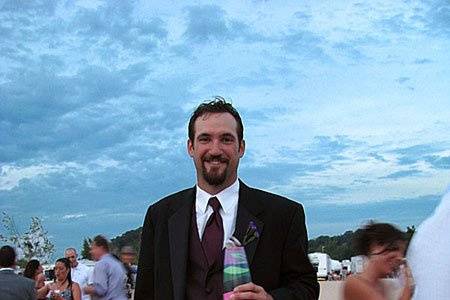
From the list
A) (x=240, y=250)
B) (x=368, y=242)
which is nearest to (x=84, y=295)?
(x=368, y=242)

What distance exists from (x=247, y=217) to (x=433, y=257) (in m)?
2.05

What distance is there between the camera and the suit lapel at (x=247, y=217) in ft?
11.3

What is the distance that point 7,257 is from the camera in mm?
8086

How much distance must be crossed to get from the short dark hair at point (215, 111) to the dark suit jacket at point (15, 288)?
173 inches

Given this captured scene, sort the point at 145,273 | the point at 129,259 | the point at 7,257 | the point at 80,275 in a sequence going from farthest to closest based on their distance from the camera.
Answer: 1. the point at 129,259
2. the point at 80,275
3. the point at 7,257
4. the point at 145,273

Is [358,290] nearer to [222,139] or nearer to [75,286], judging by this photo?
[222,139]

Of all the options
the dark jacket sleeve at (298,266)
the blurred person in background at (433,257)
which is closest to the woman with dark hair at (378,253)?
the dark jacket sleeve at (298,266)

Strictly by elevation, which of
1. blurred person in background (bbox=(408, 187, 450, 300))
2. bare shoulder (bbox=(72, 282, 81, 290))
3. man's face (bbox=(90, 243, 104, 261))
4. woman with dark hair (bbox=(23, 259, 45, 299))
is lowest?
blurred person in background (bbox=(408, 187, 450, 300))

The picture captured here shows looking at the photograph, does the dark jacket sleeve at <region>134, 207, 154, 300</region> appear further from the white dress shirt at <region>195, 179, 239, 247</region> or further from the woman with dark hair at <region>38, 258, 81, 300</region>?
the woman with dark hair at <region>38, 258, 81, 300</region>

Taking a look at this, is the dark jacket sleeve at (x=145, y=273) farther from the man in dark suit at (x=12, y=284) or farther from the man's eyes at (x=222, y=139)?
the man in dark suit at (x=12, y=284)

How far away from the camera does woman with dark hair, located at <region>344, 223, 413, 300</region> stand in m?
4.75

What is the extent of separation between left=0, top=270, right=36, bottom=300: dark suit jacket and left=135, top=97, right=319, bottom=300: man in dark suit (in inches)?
160

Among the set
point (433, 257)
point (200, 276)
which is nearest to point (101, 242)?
point (200, 276)

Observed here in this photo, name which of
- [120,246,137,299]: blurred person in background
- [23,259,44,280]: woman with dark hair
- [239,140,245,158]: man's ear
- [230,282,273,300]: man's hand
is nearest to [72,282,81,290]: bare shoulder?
[23,259,44,280]: woman with dark hair
